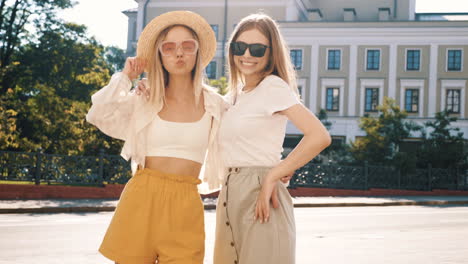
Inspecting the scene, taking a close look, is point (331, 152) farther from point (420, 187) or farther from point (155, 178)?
point (155, 178)

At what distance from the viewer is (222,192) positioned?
10.4 feet

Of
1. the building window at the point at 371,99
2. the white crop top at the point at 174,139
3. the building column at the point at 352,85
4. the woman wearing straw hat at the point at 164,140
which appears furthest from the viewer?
the building column at the point at 352,85

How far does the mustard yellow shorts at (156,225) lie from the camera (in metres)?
3.01

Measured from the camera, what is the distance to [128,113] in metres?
3.27

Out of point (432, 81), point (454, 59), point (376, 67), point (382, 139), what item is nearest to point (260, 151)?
point (382, 139)

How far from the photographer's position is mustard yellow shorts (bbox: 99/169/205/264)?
9.89ft

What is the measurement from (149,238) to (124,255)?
15 cm

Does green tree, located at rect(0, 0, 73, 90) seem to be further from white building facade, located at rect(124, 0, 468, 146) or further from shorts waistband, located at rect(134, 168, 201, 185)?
shorts waistband, located at rect(134, 168, 201, 185)

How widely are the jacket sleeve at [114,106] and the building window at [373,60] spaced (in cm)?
4212

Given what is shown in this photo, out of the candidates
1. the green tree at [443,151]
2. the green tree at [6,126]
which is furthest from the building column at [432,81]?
the green tree at [6,126]

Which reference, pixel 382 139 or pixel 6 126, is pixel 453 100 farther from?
pixel 6 126

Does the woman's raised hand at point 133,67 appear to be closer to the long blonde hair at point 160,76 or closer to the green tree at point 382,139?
the long blonde hair at point 160,76

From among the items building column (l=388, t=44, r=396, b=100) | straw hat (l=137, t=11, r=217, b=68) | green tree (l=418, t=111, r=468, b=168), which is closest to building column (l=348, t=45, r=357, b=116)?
building column (l=388, t=44, r=396, b=100)

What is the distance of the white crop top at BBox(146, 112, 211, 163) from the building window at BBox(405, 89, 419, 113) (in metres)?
42.1
